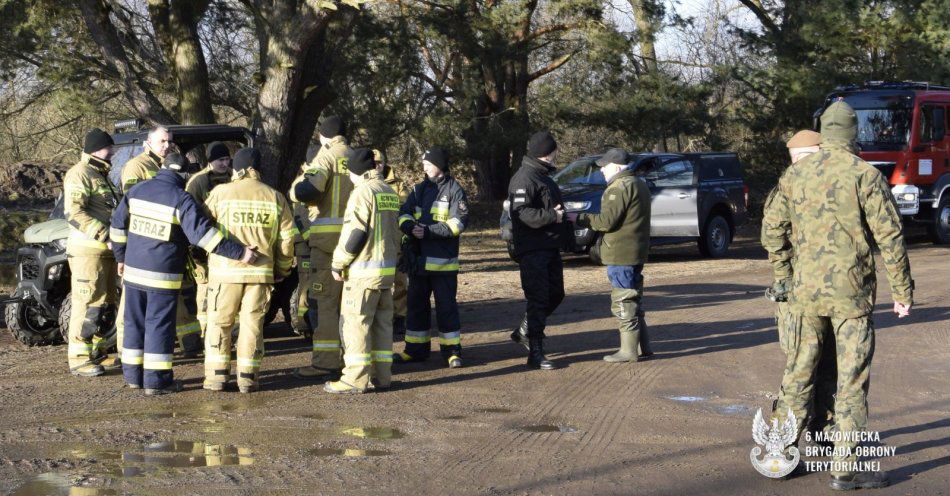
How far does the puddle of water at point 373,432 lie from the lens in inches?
271

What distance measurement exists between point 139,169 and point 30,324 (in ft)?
8.44

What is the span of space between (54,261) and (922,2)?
19253 mm

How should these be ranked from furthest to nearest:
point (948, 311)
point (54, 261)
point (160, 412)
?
point (948, 311) < point (54, 261) < point (160, 412)

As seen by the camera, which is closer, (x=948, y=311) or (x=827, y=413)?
(x=827, y=413)

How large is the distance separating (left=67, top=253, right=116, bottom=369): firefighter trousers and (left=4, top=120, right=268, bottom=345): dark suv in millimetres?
564

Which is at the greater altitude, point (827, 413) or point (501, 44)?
point (501, 44)

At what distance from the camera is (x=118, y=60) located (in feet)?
53.5

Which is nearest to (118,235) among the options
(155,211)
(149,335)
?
→ (155,211)

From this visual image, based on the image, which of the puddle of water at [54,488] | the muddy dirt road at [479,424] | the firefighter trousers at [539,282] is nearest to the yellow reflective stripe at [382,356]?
the muddy dirt road at [479,424]

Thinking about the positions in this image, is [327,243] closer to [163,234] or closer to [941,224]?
[163,234]

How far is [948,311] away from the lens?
12.2 meters

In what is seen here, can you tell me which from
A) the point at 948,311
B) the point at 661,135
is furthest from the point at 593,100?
the point at 948,311

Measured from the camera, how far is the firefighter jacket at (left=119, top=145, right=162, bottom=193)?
9344mm

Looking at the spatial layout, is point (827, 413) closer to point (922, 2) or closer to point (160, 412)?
point (160, 412)
